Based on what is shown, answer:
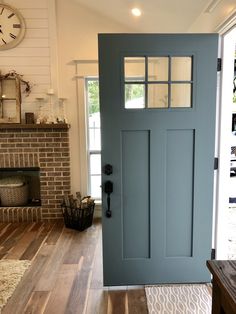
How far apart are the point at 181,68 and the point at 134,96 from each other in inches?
17.8

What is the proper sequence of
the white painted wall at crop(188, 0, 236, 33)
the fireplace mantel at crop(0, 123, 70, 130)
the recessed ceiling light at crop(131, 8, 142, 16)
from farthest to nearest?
the fireplace mantel at crop(0, 123, 70, 130) → the recessed ceiling light at crop(131, 8, 142, 16) → the white painted wall at crop(188, 0, 236, 33)

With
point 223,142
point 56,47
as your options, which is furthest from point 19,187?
point 223,142

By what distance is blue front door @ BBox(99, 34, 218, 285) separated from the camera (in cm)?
210

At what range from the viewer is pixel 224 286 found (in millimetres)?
925

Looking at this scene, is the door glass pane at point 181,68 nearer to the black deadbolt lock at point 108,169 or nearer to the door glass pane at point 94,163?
→ the black deadbolt lock at point 108,169

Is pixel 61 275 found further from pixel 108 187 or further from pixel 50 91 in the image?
pixel 50 91

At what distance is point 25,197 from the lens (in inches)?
159

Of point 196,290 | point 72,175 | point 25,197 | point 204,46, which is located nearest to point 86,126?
point 72,175

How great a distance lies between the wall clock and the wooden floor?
2605 mm

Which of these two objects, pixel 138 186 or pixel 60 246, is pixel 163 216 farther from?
pixel 60 246

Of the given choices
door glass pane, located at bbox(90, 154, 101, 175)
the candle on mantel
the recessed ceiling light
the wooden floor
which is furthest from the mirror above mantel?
the recessed ceiling light

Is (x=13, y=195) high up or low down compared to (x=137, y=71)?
down

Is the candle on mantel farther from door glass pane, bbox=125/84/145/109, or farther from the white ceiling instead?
door glass pane, bbox=125/84/145/109

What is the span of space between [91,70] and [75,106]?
57 centimetres
